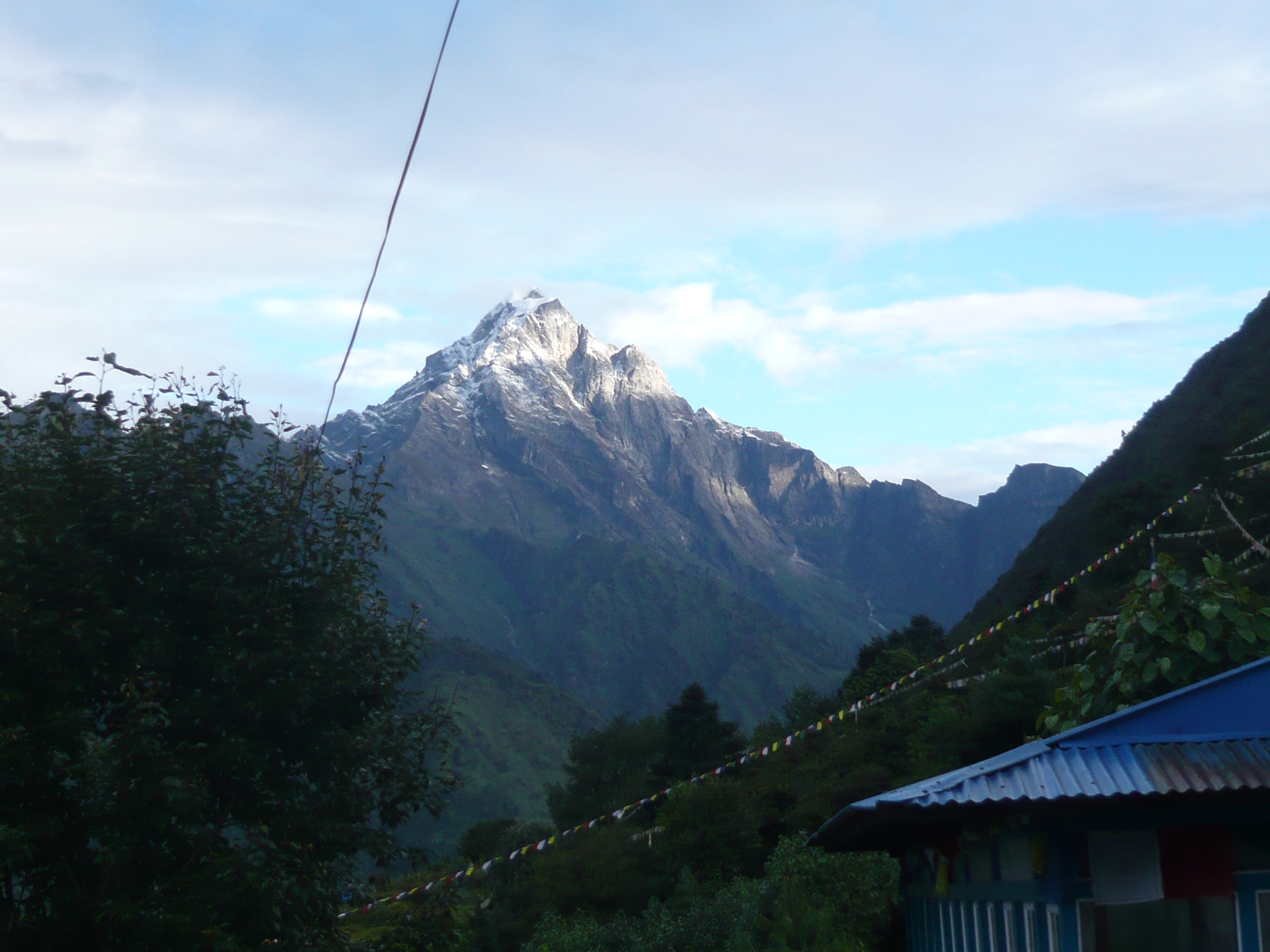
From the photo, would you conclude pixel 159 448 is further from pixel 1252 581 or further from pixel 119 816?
pixel 1252 581

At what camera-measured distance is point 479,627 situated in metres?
194

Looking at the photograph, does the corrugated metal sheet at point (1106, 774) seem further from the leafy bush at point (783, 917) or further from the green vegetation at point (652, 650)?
the green vegetation at point (652, 650)

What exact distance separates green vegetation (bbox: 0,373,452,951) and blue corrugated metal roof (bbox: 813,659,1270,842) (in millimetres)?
6392

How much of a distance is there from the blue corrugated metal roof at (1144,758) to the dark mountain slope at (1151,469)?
3265cm

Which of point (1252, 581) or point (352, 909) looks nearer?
point (352, 909)

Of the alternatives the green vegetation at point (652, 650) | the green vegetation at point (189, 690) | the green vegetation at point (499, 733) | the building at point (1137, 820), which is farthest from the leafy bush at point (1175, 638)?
the green vegetation at point (652, 650)

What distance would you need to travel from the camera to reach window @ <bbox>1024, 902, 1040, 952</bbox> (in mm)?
5852

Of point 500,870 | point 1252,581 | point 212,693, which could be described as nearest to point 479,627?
point 500,870

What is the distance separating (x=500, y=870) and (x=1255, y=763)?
33906 millimetres

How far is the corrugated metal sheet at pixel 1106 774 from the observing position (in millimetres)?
5234

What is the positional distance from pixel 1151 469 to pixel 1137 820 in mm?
60939

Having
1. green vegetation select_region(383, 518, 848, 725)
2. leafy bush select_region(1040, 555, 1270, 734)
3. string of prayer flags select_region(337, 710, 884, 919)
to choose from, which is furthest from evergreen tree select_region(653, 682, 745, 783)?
green vegetation select_region(383, 518, 848, 725)

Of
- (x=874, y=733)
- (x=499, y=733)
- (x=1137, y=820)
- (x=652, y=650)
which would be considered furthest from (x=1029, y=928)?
(x=652, y=650)

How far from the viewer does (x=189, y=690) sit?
435 inches
